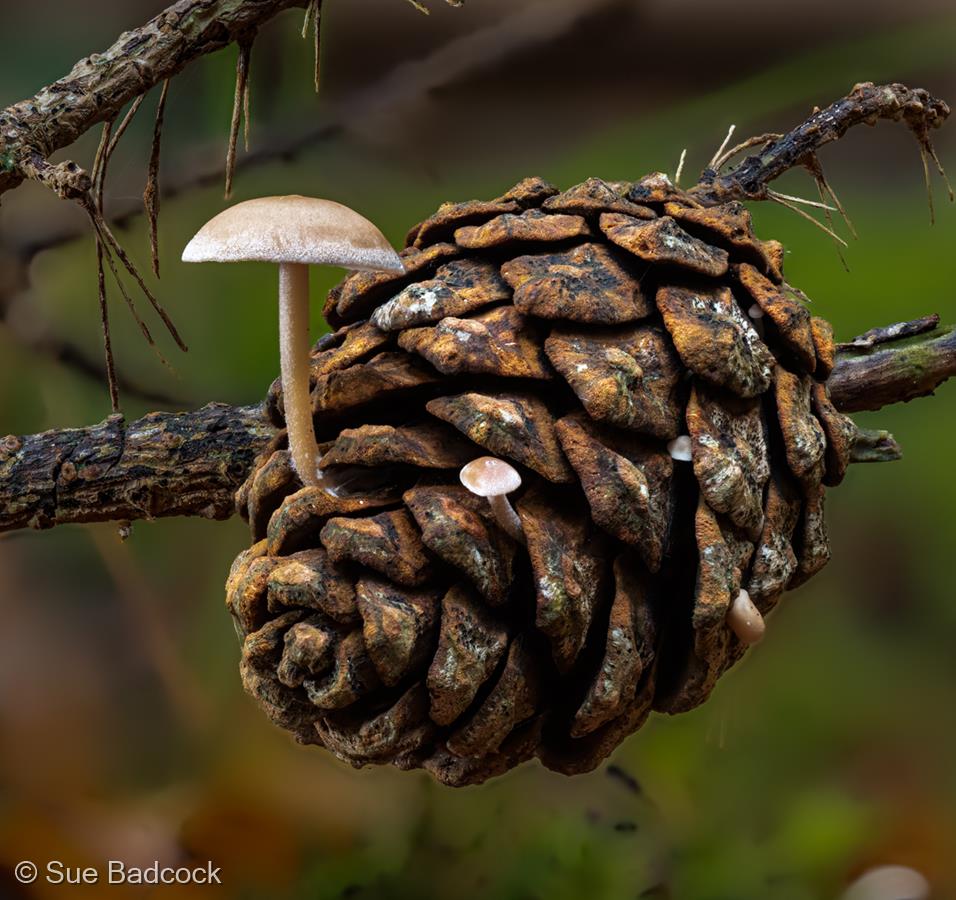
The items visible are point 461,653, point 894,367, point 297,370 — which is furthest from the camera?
point 894,367

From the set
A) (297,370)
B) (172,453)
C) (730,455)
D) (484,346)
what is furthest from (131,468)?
(730,455)

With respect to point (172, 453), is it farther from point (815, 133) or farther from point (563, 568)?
point (815, 133)

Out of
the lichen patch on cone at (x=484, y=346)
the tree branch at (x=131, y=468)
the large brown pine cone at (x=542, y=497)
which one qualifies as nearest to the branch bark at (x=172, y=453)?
the tree branch at (x=131, y=468)

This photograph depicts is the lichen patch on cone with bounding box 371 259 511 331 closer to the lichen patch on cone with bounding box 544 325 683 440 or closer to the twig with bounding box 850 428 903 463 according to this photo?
the lichen patch on cone with bounding box 544 325 683 440

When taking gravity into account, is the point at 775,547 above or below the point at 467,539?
below

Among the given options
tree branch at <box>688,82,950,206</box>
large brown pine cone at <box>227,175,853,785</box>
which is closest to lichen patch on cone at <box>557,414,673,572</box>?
large brown pine cone at <box>227,175,853,785</box>

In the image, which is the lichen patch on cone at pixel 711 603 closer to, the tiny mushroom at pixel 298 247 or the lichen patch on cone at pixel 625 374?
the lichen patch on cone at pixel 625 374
